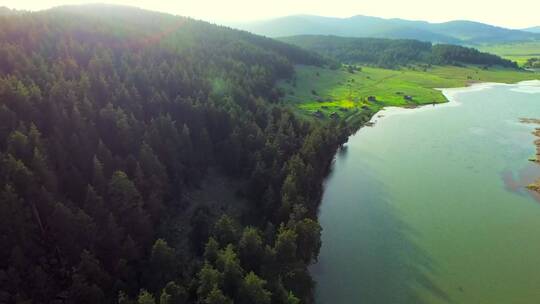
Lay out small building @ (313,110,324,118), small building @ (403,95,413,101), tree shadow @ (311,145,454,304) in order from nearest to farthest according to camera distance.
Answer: tree shadow @ (311,145,454,304) < small building @ (313,110,324,118) < small building @ (403,95,413,101)

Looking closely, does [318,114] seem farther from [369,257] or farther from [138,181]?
[138,181]

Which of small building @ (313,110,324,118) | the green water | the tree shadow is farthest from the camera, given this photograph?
small building @ (313,110,324,118)

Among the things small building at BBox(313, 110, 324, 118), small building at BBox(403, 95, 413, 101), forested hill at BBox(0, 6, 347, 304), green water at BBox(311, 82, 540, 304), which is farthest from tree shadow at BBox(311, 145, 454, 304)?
small building at BBox(403, 95, 413, 101)

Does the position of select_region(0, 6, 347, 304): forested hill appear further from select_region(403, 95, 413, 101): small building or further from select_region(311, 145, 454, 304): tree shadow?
select_region(403, 95, 413, 101): small building

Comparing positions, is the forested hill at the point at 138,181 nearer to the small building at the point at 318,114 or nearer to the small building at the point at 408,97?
the small building at the point at 318,114

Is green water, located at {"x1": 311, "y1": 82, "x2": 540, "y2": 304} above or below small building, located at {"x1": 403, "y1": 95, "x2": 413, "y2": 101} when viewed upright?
below

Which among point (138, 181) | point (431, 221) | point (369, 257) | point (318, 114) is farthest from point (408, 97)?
point (138, 181)
